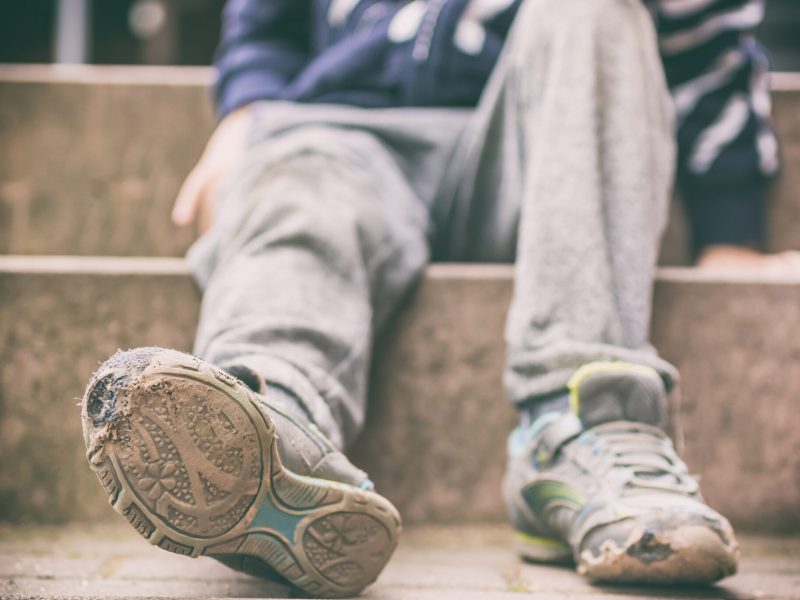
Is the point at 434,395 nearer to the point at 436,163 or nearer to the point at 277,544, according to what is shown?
the point at 436,163

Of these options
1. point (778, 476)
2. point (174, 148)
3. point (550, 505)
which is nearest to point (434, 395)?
point (550, 505)

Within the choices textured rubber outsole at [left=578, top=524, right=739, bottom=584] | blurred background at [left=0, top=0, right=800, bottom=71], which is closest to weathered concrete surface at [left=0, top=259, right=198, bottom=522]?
textured rubber outsole at [left=578, top=524, right=739, bottom=584]

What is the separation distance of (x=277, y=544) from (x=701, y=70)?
0.95 m

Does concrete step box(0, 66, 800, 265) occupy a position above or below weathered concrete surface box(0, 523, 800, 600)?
above

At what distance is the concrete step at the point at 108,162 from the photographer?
164 cm

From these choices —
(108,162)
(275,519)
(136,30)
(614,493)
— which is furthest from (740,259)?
(136,30)

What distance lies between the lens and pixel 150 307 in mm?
1213

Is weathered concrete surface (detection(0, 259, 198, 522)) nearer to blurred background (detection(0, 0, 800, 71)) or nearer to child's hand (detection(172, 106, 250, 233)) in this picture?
child's hand (detection(172, 106, 250, 233))

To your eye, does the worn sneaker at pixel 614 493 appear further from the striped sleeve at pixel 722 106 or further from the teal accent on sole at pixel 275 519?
the striped sleeve at pixel 722 106

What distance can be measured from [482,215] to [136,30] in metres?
4.31

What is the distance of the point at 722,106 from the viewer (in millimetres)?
1336

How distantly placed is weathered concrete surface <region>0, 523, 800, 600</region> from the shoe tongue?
0.16 meters

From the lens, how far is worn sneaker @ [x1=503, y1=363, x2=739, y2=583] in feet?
2.64

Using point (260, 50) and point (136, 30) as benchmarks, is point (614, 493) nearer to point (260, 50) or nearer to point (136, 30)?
point (260, 50)
